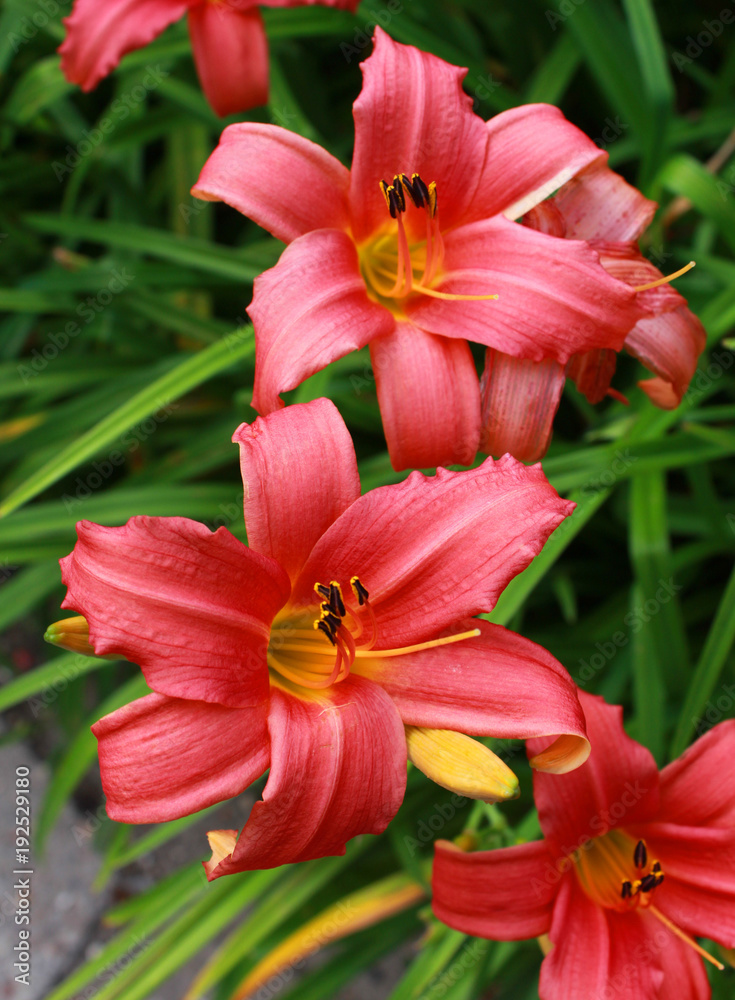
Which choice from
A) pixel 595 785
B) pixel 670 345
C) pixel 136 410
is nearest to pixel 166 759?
pixel 595 785

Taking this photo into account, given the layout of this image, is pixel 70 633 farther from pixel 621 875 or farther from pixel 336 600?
pixel 621 875

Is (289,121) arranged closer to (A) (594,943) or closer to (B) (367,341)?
(B) (367,341)

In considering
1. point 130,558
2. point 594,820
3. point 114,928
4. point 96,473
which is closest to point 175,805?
point 130,558

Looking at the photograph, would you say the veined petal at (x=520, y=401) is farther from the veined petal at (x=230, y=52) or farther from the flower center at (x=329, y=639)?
the veined petal at (x=230, y=52)

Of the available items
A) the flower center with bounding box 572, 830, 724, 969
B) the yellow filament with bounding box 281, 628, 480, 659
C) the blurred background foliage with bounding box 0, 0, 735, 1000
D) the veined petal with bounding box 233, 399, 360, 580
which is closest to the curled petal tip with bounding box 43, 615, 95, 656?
the veined petal with bounding box 233, 399, 360, 580

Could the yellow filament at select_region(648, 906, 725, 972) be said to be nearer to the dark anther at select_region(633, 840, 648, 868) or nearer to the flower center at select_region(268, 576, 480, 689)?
the dark anther at select_region(633, 840, 648, 868)
